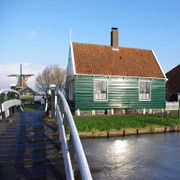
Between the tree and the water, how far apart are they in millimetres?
39379

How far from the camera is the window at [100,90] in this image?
15.8 m

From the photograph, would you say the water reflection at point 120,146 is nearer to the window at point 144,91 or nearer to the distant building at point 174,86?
the window at point 144,91

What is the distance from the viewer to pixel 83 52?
17172 millimetres

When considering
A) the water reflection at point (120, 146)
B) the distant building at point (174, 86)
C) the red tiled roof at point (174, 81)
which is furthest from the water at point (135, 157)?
the red tiled roof at point (174, 81)

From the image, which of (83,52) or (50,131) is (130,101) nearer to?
(83,52)

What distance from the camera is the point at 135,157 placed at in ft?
24.0

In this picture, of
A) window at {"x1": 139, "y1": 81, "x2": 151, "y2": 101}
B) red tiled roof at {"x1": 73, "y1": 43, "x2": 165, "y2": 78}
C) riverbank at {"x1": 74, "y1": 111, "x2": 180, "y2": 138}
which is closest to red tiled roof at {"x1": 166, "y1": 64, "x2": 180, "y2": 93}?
red tiled roof at {"x1": 73, "y1": 43, "x2": 165, "y2": 78}

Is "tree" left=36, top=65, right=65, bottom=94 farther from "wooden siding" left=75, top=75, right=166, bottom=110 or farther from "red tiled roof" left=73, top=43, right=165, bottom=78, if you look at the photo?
"wooden siding" left=75, top=75, right=166, bottom=110

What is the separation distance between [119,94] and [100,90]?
1.75 meters

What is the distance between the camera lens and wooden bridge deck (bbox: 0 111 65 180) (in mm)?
3152

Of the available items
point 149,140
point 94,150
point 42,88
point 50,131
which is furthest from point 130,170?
point 42,88

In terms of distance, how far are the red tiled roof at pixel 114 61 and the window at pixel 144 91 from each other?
2.58ft

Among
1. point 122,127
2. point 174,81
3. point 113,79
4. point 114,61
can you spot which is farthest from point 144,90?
point 174,81

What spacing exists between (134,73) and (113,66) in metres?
2.01
